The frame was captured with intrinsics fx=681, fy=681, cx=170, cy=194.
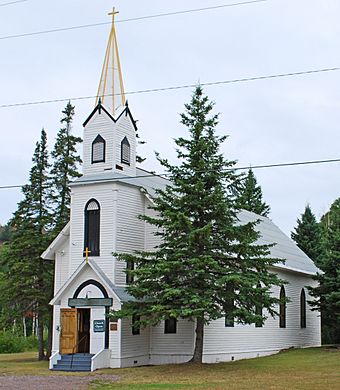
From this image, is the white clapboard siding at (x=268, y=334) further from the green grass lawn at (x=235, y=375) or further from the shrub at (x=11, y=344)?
the shrub at (x=11, y=344)

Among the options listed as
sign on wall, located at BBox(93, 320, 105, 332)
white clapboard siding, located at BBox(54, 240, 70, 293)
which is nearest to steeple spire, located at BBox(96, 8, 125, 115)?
white clapboard siding, located at BBox(54, 240, 70, 293)

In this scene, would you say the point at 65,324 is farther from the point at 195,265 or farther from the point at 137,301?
the point at 195,265

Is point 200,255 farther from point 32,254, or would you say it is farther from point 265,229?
point 265,229

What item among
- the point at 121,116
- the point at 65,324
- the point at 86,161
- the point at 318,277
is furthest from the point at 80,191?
the point at 318,277

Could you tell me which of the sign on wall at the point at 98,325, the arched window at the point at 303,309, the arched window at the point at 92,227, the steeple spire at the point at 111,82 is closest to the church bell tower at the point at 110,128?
the steeple spire at the point at 111,82

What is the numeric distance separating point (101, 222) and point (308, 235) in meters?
27.9

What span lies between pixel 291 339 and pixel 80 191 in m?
17.4

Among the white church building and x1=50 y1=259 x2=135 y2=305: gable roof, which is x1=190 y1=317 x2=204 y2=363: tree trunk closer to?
the white church building

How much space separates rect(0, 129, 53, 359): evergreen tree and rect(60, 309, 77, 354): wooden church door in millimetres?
6281

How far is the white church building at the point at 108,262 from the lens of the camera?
29688 mm

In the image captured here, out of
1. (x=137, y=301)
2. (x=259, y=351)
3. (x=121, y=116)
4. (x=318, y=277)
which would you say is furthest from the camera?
(x=318, y=277)

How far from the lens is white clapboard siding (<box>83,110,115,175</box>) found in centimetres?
3205

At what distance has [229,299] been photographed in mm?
26984

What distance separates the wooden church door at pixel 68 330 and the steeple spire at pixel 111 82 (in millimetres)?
9842
